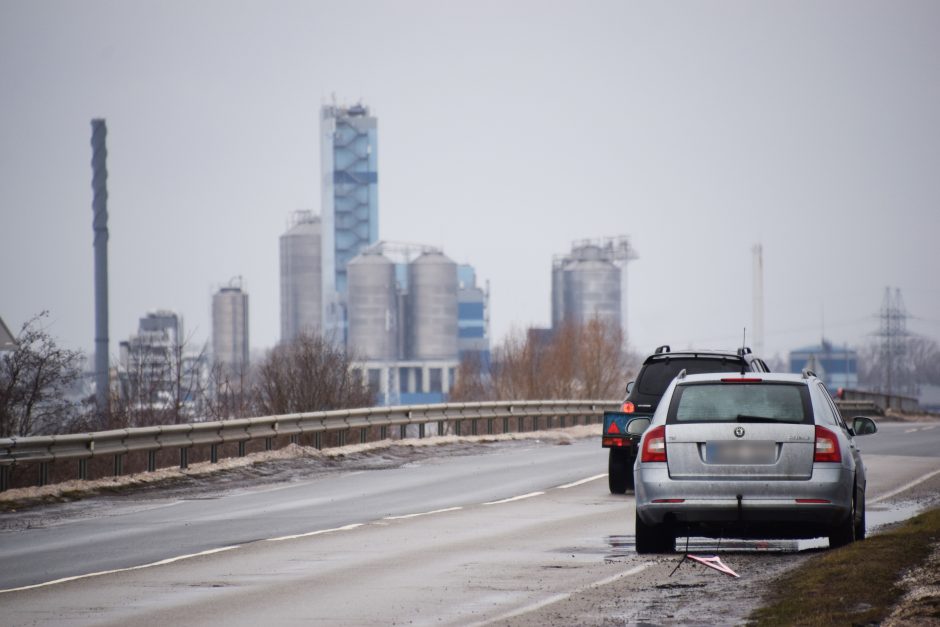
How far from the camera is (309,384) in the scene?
67.9m

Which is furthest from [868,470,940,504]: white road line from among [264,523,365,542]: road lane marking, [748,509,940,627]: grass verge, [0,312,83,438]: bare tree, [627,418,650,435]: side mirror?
[0,312,83,438]: bare tree

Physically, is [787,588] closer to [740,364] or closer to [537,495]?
[740,364]

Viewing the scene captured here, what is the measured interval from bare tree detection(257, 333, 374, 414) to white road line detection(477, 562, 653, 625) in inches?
2036

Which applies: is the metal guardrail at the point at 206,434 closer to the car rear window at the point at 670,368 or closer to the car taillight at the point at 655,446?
the car rear window at the point at 670,368

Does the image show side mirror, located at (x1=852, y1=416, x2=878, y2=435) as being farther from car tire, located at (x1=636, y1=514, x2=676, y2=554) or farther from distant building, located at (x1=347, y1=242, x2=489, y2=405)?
distant building, located at (x1=347, y1=242, x2=489, y2=405)

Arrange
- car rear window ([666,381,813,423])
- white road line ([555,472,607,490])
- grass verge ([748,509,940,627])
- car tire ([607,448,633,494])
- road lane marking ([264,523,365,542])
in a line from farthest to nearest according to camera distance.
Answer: white road line ([555,472,607,490])
car tire ([607,448,633,494])
road lane marking ([264,523,365,542])
car rear window ([666,381,813,423])
grass verge ([748,509,940,627])

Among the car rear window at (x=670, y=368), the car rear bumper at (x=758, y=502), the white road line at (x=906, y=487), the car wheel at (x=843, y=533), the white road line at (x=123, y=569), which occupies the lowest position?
the white road line at (x=906, y=487)

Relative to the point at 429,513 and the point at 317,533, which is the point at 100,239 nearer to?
the point at 429,513

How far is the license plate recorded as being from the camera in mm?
12562

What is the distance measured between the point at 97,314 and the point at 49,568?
122657 mm

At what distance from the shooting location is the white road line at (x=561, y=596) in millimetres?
9977

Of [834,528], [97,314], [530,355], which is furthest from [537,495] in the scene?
[97,314]

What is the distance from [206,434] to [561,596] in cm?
1623

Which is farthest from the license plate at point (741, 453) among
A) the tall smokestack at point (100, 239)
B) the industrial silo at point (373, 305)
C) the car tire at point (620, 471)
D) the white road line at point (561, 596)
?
the industrial silo at point (373, 305)
